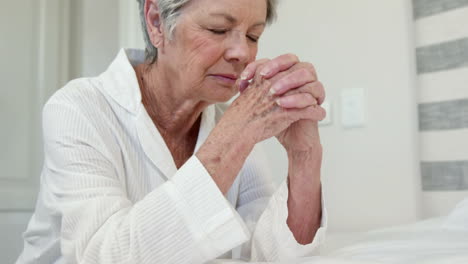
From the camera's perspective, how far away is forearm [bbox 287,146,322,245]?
3.34 ft

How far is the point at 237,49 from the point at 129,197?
374 mm

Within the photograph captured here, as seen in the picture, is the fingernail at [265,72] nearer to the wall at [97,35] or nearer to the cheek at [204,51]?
the cheek at [204,51]

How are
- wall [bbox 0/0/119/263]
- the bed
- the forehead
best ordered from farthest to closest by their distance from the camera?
wall [bbox 0/0/119/263]
the forehead
the bed

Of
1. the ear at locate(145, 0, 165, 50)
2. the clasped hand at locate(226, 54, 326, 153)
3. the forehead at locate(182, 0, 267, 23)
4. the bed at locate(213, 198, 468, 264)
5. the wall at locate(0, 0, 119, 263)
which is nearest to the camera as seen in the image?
the bed at locate(213, 198, 468, 264)

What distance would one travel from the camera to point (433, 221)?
53.7 inches

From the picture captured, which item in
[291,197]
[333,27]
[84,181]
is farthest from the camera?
[333,27]

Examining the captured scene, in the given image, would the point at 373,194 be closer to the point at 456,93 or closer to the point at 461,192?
the point at 461,192

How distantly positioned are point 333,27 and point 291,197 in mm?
966

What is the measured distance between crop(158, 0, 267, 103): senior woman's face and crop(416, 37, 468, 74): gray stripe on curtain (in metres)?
0.76

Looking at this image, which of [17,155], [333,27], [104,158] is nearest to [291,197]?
[104,158]

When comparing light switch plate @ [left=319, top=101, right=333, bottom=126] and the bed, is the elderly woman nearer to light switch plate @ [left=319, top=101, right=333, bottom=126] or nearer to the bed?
the bed

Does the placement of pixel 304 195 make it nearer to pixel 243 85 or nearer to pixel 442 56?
pixel 243 85

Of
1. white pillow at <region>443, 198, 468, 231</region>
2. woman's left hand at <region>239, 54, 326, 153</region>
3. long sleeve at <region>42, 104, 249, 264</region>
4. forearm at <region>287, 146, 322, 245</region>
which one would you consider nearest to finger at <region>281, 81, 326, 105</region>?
woman's left hand at <region>239, 54, 326, 153</region>

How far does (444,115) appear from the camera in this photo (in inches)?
63.7
